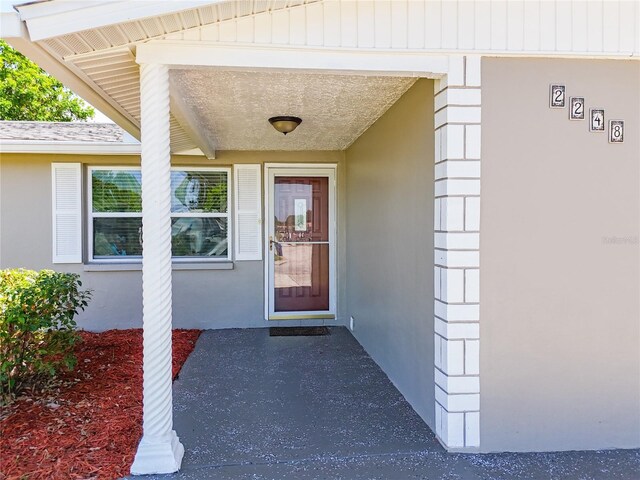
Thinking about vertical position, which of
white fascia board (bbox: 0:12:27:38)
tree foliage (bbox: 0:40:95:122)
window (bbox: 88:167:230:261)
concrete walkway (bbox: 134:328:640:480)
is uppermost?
tree foliage (bbox: 0:40:95:122)

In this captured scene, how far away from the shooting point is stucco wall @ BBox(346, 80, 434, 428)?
296cm

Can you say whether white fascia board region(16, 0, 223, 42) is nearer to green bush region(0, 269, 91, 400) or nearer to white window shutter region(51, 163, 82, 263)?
green bush region(0, 269, 91, 400)

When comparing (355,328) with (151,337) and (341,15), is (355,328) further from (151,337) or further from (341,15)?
(341,15)

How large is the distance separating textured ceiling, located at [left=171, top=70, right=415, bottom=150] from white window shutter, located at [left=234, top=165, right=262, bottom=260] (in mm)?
848

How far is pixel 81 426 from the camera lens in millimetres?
2938

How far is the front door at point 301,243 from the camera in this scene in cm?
588

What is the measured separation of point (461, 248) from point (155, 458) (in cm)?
218

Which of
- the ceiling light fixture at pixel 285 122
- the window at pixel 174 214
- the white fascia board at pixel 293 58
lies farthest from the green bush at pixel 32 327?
the ceiling light fixture at pixel 285 122

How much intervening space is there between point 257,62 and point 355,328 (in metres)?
3.64

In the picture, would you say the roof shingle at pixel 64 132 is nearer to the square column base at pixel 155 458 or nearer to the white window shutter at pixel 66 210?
the white window shutter at pixel 66 210

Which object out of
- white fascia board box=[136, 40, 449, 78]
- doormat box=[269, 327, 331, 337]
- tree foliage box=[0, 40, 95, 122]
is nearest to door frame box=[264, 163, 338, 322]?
doormat box=[269, 327, 331, 337]

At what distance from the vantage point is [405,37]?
8.40ft

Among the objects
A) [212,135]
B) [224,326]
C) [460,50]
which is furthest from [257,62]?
[224,326]

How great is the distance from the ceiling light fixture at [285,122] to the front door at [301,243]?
1.82 meters
